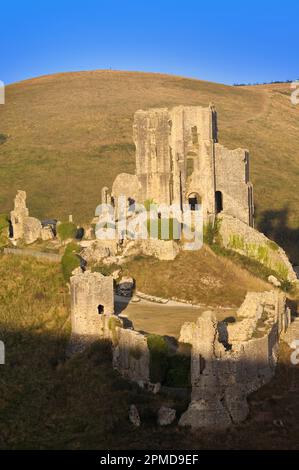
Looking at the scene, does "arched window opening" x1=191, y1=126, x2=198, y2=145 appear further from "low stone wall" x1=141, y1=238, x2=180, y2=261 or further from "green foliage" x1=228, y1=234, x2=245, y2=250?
"low stone wall" x1=141, y1=238, x2=180, y2=261

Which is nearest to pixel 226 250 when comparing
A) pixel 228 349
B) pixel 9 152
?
pixel 228 349

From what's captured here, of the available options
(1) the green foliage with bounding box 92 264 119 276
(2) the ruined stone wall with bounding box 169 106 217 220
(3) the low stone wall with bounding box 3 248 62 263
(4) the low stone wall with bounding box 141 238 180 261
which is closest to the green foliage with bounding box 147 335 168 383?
(1) the green foliage with bounding box 92 264 119 276

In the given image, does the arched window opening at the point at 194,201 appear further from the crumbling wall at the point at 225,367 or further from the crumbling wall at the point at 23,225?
the crumbling wall at the point at 225,367

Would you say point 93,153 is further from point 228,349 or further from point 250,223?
point 228,349

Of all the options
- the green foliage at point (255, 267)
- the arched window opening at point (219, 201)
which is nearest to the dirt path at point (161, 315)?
the green foliage at point (255, 267)

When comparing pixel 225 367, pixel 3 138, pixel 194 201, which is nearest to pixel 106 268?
pixel 194 201
